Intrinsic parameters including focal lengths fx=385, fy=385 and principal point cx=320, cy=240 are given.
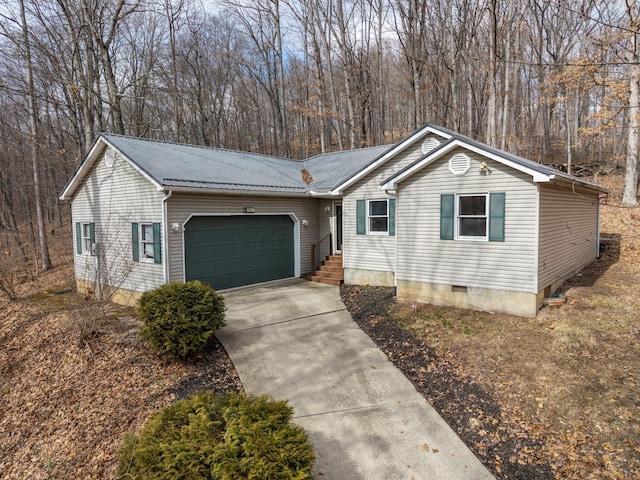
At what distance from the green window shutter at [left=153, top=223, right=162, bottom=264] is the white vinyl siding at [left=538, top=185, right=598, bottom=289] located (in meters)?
A: 9.25

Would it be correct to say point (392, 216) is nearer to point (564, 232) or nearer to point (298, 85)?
point (564, 232)

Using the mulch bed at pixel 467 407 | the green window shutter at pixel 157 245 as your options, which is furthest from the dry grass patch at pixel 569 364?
the green window shutter at pixel 157 245

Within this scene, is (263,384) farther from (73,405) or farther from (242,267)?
(242,267)

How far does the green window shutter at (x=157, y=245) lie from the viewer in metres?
10.3

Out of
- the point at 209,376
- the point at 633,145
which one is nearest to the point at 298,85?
the point at 633,145

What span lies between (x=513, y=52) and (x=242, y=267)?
57.8 ft

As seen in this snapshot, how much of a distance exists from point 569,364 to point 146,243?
10.3 metres

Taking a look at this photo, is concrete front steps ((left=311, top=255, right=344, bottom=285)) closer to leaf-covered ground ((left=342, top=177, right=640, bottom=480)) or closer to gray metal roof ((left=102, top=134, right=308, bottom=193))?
leaf-covered ground ((left=342, top=177, right=640, bottom=480))

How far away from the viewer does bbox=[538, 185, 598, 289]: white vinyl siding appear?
8594 mm

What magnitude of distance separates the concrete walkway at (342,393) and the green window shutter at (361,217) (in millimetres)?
3109

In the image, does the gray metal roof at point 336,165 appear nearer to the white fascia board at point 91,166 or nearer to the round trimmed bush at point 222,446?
the white fascia board at point 91,166

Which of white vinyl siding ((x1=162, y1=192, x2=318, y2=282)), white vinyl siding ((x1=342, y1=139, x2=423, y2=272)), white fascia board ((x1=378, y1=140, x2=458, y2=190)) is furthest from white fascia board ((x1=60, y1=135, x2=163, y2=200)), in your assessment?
white fascia board ((x1=378, y1=140, x2=458, y2=190))

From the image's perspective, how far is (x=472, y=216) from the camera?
895 cm

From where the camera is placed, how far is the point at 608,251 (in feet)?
46.0
